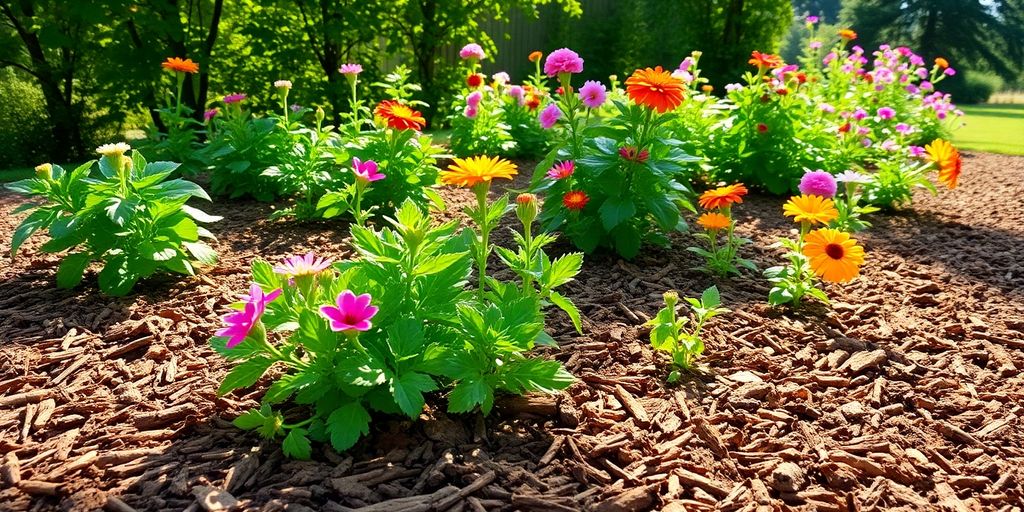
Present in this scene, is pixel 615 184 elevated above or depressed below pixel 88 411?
above

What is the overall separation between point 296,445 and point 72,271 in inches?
65.8

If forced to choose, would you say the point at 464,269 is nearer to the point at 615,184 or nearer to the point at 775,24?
the point at 615,184

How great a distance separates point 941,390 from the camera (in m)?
2.15

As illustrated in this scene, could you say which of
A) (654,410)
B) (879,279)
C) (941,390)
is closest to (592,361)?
(654,410)

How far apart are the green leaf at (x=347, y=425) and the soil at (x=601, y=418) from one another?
89mm

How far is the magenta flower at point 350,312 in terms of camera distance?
1.44m

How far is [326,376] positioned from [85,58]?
707 centimetres

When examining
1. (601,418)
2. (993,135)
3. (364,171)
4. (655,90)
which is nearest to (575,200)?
(655,90)

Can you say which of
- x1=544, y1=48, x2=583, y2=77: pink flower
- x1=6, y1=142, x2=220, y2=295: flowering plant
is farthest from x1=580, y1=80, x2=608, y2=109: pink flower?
x1=6, y1=142, x2=220, y2=295: flowering plant

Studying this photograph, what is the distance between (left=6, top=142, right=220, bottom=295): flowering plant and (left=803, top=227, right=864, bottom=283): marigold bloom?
2.35m

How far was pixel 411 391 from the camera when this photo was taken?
157 cm

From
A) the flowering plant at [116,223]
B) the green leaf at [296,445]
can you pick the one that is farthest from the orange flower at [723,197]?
the flowering plant at [116,223]

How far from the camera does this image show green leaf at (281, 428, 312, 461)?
63.6 inches

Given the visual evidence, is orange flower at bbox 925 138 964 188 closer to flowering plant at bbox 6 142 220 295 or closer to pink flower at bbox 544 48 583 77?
pink flower at bbox 544 48 583 77
